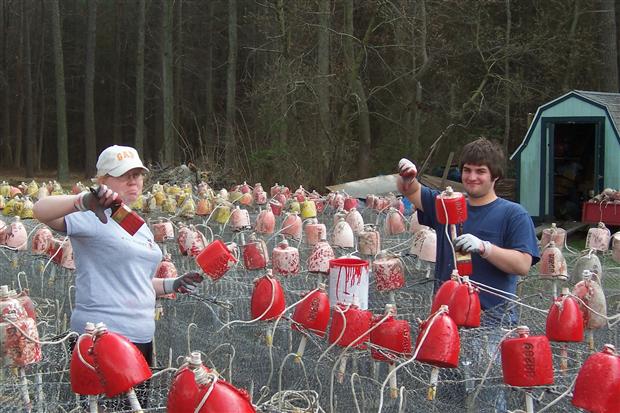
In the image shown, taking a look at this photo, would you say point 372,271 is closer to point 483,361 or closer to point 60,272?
point 483,361

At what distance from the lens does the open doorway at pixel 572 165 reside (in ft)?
41.3

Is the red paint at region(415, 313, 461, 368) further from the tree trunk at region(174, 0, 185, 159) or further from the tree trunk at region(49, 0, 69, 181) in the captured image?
the tree trunk at region(174, 0, 185, 159)

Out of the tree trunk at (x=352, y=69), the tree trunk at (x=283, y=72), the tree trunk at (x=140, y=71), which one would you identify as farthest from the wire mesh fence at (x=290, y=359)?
the tree trunk at (x=140, y=71)

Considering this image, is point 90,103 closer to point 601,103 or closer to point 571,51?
point 571,51

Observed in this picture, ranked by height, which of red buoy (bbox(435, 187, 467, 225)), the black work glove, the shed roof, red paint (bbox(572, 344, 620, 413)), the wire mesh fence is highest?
the shed roof

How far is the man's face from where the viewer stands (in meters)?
3.22

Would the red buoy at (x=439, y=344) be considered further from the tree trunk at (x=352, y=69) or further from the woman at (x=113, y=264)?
the tree trunk at (x=352, y=69)

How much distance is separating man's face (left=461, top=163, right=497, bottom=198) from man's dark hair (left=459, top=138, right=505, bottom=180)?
17mm

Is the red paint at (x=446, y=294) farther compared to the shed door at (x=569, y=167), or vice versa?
the shed door at (x=569, y=167)

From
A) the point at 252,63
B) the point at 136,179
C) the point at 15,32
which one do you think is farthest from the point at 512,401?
the point at 15,32

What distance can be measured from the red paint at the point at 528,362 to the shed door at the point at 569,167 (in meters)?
9.92

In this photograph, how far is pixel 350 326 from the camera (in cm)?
279

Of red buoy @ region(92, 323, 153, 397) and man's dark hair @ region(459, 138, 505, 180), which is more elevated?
man's dark hair @ region(459, 138, 505, 180)

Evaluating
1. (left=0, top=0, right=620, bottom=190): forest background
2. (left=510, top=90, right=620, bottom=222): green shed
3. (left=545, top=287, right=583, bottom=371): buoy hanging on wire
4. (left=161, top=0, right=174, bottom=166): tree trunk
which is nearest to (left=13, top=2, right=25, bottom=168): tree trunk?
(left=0, top=0, right=620, bottom=190): forest background
